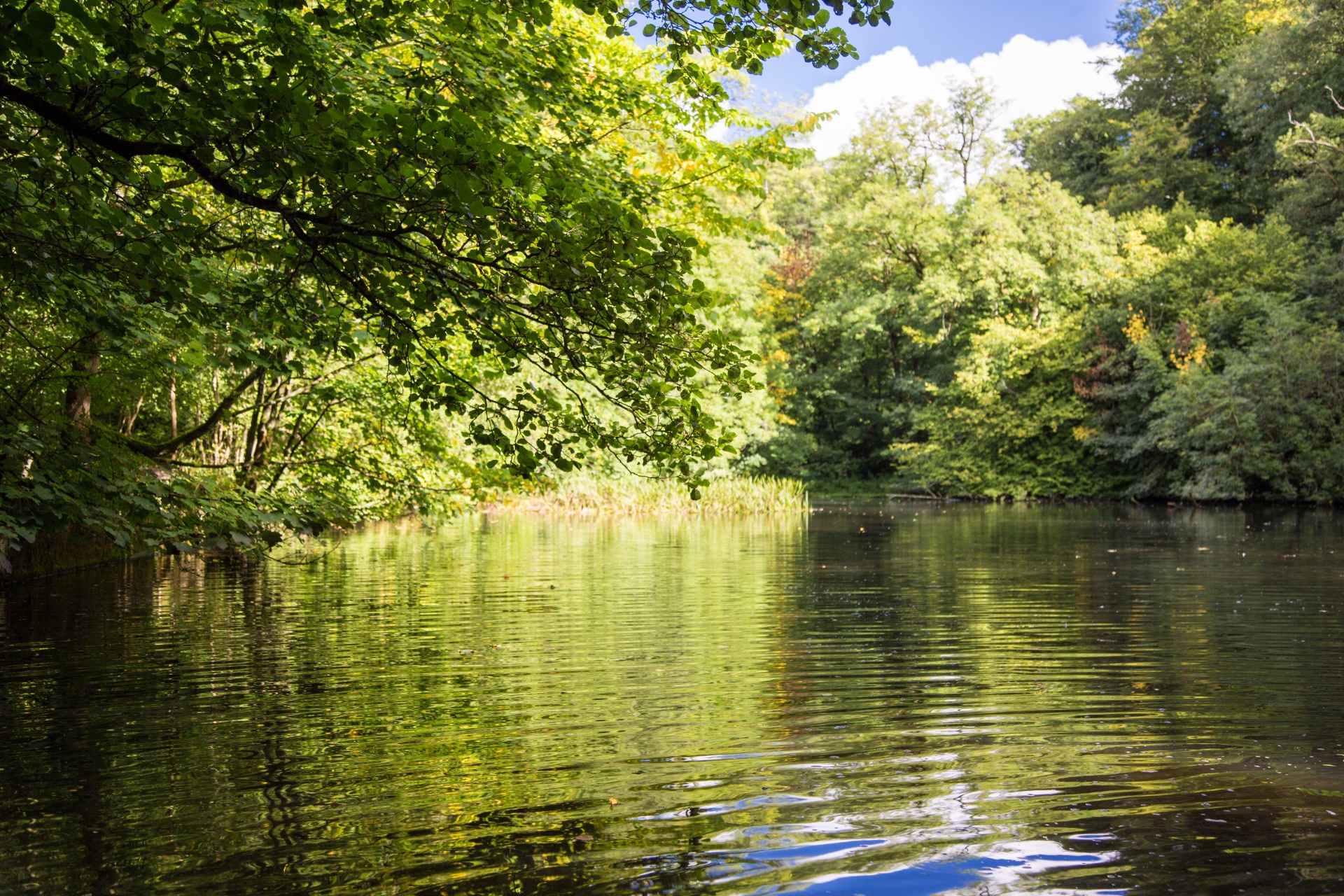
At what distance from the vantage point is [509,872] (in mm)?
3410

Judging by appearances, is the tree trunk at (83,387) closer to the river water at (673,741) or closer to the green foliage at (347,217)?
the green foliage at (347,217)

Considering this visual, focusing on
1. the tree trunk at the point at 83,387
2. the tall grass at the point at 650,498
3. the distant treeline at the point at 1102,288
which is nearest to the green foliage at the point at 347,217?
the tree trunk at the point at 83,387

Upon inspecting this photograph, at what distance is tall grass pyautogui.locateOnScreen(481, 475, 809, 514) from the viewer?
2895 centimetres

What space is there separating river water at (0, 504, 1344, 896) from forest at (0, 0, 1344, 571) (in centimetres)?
125

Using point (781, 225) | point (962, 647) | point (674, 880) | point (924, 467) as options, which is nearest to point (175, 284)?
point (674, 880)

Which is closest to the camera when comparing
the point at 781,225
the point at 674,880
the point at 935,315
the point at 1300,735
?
the point at 674,880

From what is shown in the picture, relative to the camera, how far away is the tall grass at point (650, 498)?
28953mm

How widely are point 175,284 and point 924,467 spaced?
38636 mm

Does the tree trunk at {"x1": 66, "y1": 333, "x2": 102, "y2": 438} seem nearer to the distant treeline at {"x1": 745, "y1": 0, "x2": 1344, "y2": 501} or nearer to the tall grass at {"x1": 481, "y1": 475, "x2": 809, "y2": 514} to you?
the tall grass at {"x1": 481, "y1": 475, "x2": 809, "y2": 514}

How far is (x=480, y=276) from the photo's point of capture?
19.9 feet

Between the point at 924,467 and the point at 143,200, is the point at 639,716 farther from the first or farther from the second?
the point at 924,467

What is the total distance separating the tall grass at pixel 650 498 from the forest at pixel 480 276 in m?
4.38

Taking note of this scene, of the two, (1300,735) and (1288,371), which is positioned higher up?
(1288,371)

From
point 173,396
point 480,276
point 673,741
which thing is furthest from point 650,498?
point 673,741
